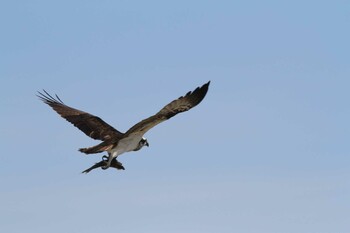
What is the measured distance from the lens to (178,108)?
26.0m

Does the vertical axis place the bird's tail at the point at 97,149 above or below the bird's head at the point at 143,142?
below

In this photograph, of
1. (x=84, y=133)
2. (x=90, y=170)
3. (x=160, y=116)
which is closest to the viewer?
(x=160, y=116)

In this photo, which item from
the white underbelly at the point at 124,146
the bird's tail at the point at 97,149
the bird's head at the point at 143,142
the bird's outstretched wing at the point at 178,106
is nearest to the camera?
the bird's outstretched wing at the point at 178,106

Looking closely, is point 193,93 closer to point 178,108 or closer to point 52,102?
point 178,108

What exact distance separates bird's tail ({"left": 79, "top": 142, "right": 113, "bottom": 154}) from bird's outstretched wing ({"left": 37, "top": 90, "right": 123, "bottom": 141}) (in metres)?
0.62

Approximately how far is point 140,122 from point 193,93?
1.84 metres

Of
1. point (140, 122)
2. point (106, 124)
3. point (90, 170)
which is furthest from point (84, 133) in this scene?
point (140, 122)

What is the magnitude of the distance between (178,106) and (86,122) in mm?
5892

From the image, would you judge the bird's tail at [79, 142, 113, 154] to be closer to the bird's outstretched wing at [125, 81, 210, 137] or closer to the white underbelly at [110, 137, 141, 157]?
the white underbelly at [110, 137, 141, 157]

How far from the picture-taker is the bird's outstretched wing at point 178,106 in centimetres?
2569

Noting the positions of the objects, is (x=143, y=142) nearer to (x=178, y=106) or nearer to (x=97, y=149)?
(x=97, y=149)

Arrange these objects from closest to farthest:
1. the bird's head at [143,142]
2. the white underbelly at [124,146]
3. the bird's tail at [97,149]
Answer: the bird's tail at [97,149] < the white underbelly at [124,146] < the bird's head at [143,142]

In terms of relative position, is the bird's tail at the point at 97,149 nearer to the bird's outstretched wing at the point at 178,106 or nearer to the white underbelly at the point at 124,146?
the white underbelly at the point at 124,146

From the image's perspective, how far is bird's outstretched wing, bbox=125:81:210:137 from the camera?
2569cm
